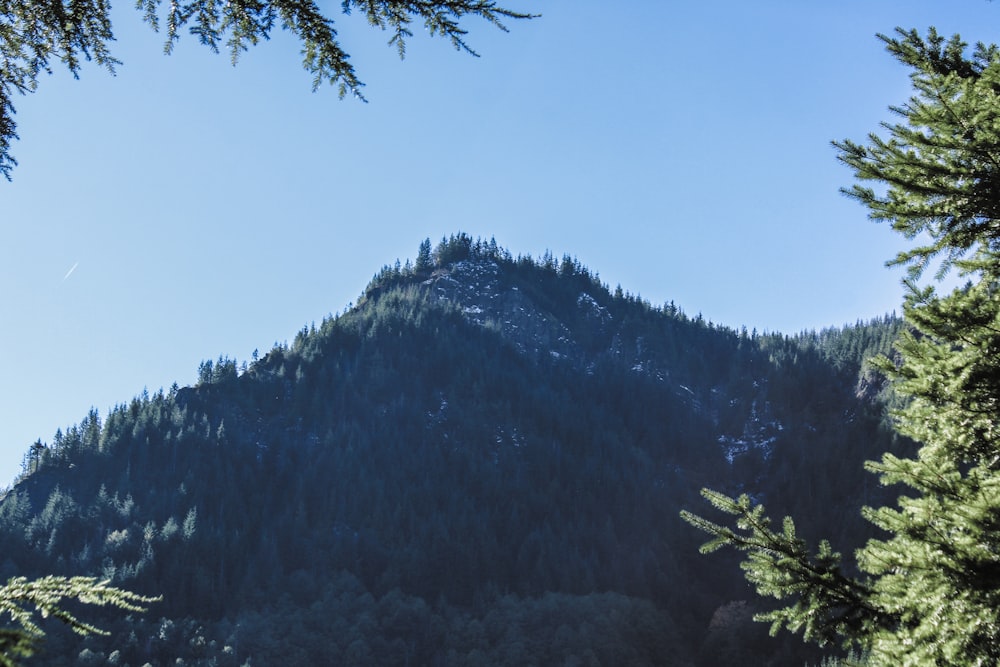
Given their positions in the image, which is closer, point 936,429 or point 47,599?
point 47,599

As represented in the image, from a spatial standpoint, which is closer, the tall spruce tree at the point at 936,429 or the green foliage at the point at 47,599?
Answer: the green foliage at the point at 47,599

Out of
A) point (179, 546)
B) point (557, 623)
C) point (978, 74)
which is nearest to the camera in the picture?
point (978, 74)

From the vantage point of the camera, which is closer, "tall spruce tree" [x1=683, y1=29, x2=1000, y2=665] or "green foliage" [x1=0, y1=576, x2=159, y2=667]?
"green foliage" [x1=0, y1=576, x2=159, y2=667]

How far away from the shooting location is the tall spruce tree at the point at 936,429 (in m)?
8.34

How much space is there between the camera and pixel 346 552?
185 metres

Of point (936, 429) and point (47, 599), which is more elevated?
point (936, 429)

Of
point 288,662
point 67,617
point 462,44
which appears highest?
point 462,44

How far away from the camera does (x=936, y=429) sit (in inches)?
383

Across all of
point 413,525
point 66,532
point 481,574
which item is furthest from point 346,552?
point 66,532

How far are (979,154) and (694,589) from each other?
18758 cm

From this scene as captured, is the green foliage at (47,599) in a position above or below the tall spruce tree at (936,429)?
below

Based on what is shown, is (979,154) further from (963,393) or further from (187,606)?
(187,606)

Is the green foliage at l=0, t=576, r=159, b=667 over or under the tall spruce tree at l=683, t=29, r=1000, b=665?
under

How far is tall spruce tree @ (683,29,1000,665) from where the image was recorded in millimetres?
8344
